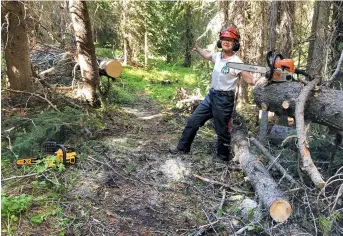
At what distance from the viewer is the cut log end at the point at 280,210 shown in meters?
3.28

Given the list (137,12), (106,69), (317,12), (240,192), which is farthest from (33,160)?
(137,12)

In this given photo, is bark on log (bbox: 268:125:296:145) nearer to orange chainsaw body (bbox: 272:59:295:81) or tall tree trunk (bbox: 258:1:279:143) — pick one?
tall tree trunk (bbox: 258:1:279:143)

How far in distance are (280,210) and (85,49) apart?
491 centimetres

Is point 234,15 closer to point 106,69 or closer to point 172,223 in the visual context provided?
point 106,69

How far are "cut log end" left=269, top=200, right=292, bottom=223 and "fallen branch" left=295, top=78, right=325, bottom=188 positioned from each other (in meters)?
0.39

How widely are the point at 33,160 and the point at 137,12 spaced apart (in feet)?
40.6

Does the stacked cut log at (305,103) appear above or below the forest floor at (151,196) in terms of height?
above

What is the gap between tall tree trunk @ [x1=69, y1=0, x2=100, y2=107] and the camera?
6.24 metres

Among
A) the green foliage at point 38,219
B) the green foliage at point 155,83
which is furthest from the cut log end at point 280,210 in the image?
the green foliage at point 155,83

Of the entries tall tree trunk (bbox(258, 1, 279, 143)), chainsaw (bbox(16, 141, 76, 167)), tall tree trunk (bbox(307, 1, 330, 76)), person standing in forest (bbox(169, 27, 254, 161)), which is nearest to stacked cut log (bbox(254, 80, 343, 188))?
person standing in forest (bbox(169, 27, 254, 161))

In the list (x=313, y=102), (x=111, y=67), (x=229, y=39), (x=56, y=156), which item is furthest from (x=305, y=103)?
(x=111, y=67)

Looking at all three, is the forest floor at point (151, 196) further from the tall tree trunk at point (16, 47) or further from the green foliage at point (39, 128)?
the tall tree trunk at point (16, 47)

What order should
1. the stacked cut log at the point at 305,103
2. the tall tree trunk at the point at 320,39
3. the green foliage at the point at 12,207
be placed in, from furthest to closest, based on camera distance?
the tall tree trunk at the point at 320,39
the stacked cut log at the point at 305,103
the green foliage at the point at 12,207

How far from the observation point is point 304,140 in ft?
11.3
